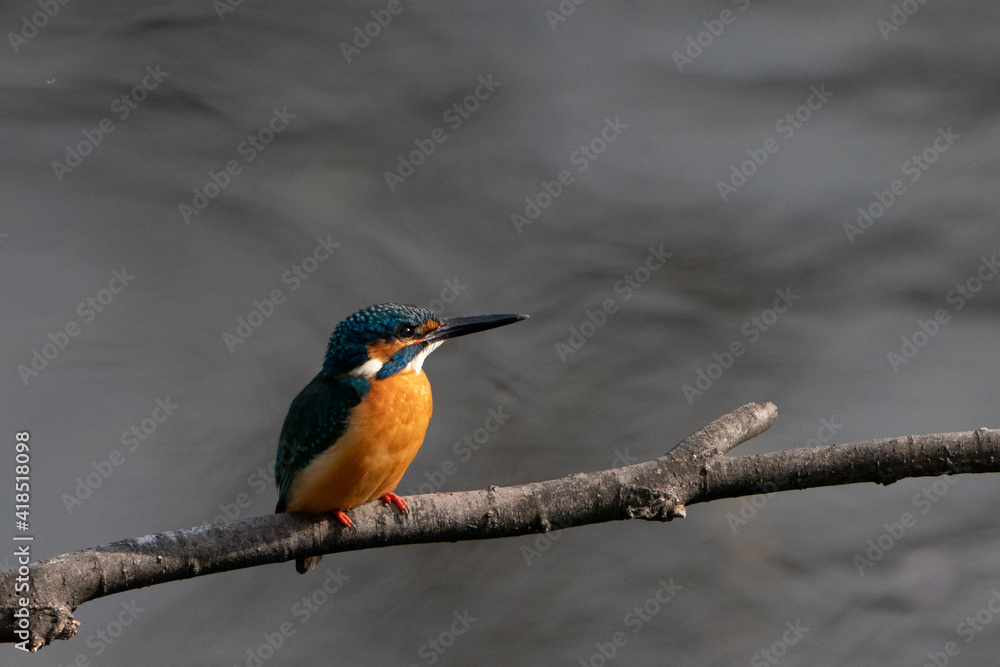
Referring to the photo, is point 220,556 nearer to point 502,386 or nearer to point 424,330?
point 424,330

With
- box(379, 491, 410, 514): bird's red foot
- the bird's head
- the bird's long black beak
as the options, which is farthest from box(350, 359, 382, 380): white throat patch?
box(379, 491, 410, 514): bird's red foot

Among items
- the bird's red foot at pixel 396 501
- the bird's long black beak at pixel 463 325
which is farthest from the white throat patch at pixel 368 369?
the bird's red foot at pixel 396 501

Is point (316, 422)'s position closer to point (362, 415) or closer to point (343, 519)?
point (362, 415)

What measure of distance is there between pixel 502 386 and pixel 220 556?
13.3ft

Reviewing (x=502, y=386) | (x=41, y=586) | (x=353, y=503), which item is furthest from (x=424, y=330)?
(x=502, y=386)

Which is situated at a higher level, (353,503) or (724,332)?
(353,503)

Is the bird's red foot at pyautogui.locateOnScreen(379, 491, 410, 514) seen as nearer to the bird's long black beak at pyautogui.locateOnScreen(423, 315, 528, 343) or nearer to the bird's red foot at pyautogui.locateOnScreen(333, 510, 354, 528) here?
the bird's red foot at pyautogui.locateOnScreen(333, 510, 354, 528)

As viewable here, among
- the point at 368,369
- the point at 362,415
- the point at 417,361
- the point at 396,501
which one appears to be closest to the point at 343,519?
the point at 396,501

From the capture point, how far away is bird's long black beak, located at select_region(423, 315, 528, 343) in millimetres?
2721

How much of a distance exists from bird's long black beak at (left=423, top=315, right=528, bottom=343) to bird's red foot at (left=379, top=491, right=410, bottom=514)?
54 centimetres

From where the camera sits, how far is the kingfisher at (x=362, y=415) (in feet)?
7.91

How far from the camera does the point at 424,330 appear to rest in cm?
271

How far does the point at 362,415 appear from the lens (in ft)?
8.15

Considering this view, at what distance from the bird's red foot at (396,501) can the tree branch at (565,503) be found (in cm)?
2
